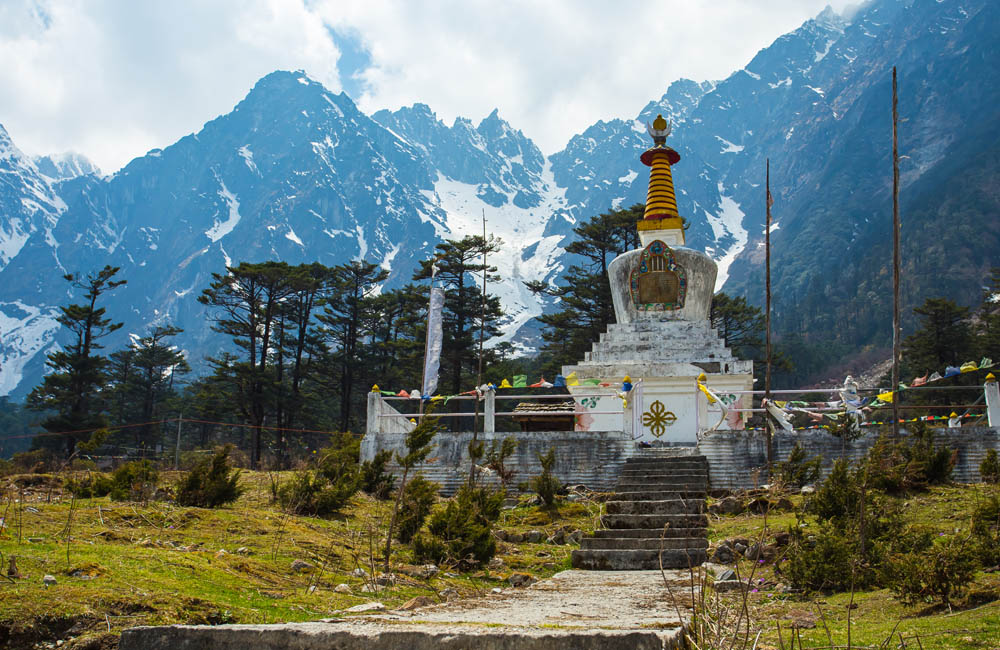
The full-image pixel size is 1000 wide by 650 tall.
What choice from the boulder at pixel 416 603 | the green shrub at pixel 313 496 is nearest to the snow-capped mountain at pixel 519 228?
the green shrub at pixel 313 496

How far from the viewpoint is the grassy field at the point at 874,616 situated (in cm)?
522

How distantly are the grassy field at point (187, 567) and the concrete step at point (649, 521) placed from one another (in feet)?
2.42

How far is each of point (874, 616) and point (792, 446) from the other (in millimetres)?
8679

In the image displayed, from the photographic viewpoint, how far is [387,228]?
179750 millimetres

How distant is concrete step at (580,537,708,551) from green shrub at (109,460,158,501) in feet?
20.8

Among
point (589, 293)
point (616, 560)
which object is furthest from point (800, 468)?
point (589, 293)

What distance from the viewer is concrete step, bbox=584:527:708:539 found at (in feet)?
36.7

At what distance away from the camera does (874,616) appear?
21.6 ft

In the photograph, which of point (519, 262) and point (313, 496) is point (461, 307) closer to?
point (313, 496)

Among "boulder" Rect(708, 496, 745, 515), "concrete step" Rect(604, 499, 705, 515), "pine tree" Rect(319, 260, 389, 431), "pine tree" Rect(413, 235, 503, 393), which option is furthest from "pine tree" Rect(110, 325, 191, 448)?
"boulder" Rect(708, 496, 745, 515)

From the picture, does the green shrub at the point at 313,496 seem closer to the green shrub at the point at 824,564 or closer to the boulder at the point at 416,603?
the boulder at the point at 416,603

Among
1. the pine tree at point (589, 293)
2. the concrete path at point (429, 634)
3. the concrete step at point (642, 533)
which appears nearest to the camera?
the concrete path at point (429, 634)

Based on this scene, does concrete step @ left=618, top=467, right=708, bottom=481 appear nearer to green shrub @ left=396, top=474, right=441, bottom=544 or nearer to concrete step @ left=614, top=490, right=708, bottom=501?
concrete step @ left=614, top=490, right=708, bottom=501

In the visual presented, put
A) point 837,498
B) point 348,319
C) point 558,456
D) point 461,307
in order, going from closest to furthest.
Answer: point 837,498 → point 558,456 → point 461,307 → point 348,319
